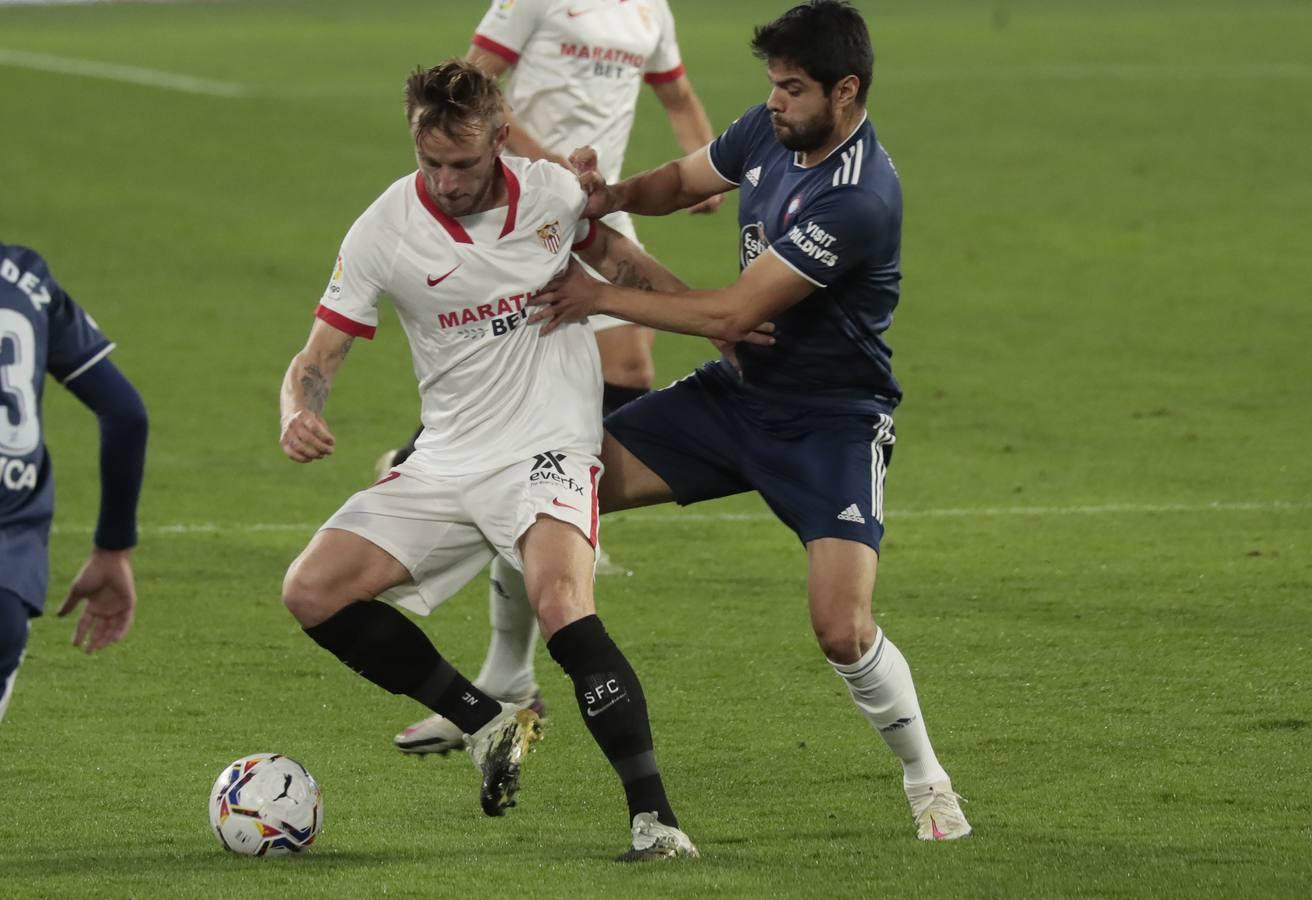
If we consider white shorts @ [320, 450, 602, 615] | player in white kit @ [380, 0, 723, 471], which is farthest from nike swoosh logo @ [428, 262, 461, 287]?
player in white kit @ [380, 0, 723, 471]

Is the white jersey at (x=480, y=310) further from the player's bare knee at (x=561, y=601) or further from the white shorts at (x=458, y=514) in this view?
the player's bare knee at (x=561, y=601)

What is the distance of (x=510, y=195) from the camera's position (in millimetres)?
5844

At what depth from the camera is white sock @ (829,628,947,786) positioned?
554cm

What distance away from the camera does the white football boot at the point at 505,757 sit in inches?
212

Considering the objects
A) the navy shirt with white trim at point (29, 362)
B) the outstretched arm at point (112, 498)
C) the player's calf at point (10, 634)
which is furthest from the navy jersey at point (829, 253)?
the player's calf at point (10, 634)

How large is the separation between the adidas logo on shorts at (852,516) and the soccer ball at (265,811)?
152 centimetres

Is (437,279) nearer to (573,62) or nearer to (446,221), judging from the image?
(446,221)

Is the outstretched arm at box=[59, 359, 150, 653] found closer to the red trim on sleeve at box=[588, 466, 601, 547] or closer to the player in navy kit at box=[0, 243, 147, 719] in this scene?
the player in navy kit at box=[0, 243, 147, 719]

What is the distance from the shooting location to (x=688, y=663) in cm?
745

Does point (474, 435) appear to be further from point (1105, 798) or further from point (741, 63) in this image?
point (741, 63)

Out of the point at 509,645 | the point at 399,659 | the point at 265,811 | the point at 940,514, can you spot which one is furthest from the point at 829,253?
the point at 940,514

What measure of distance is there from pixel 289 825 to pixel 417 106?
1830 millimetres

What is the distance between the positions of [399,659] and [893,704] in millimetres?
1282

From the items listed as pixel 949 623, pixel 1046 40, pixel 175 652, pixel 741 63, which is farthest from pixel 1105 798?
pixel 1046 40
